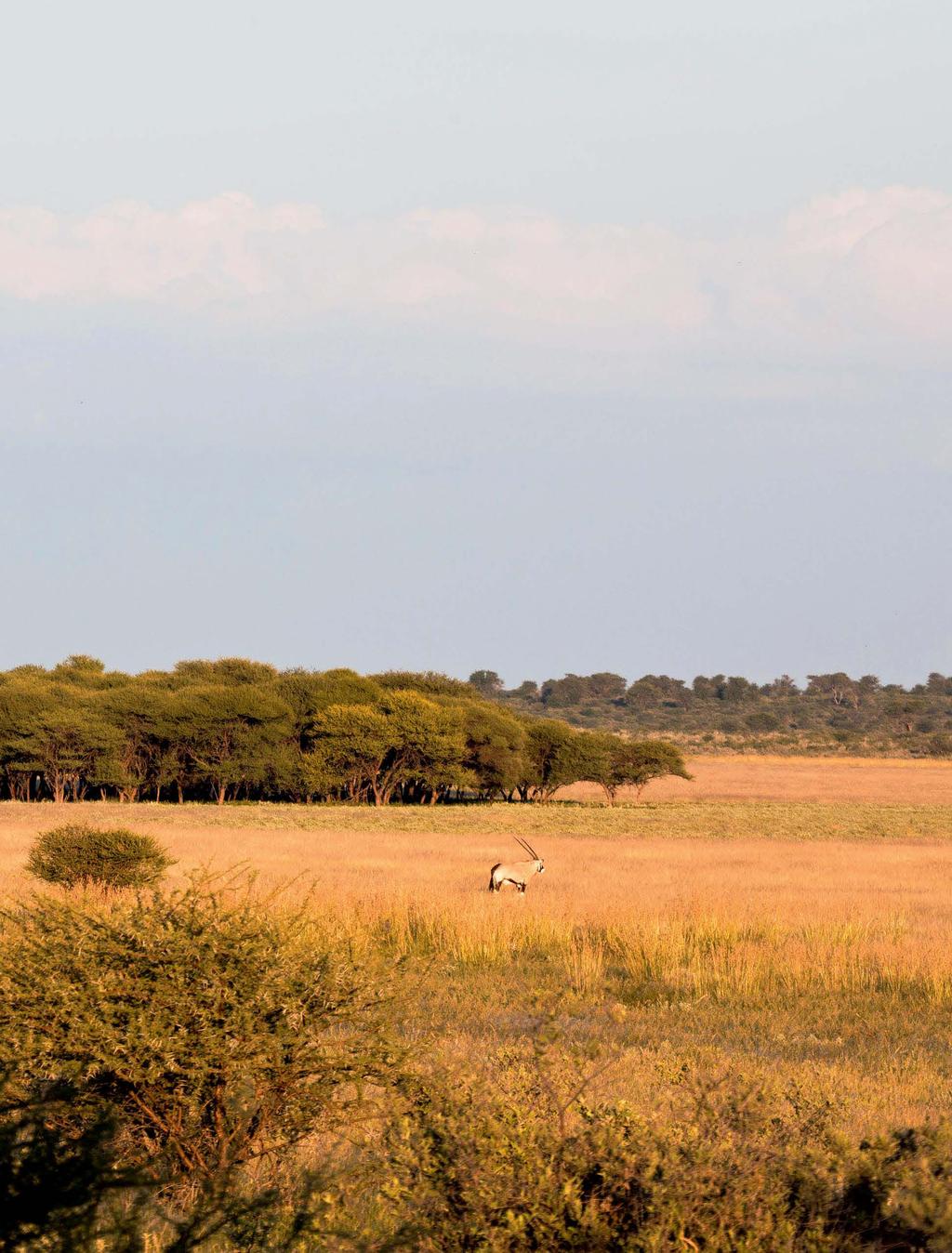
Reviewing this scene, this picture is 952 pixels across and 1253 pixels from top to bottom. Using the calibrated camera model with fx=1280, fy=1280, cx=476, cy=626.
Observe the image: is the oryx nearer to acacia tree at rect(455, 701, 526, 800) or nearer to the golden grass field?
the golden grass field

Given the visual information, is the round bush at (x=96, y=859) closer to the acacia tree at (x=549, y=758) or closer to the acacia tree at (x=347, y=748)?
the acacia tree at (x=347, y=748)

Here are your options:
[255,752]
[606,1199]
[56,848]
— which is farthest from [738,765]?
[606,1199]

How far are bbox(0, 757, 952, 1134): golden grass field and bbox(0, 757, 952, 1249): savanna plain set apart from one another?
5 cm

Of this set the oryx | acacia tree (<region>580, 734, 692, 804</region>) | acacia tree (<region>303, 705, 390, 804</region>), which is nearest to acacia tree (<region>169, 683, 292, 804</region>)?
acacia tree (<region>303, 705, 390, 804</region>)

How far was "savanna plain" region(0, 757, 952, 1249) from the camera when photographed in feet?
18.1

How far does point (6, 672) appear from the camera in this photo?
280 feet

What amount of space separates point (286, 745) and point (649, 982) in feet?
194

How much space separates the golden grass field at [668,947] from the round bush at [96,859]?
0.69 m

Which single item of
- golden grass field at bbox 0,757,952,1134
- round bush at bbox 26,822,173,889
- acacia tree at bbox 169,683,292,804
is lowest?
golden grass field at bbox 0,757,952,1134

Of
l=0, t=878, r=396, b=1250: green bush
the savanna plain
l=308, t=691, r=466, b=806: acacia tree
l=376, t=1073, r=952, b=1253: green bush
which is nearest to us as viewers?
l=376, t=1073, r=952, b=1253: green bush

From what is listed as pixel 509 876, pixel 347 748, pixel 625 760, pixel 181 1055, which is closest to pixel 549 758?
pixel 625 760

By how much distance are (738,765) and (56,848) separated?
94054mm

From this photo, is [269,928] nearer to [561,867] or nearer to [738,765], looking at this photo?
[561,867]

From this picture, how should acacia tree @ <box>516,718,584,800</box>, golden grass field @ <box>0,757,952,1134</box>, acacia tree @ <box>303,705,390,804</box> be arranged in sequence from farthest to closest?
acacia tree @ <box>516,718,584,800</box> < acacia tree @ <box>303,705,390,804</box> < golden grass field @ <box>0,757,952,1134</box>
